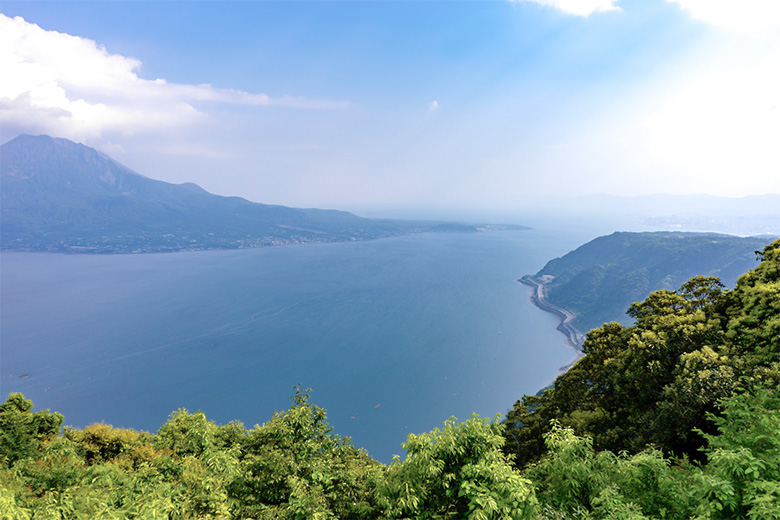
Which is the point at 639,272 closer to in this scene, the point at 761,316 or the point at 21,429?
the point at 761,316

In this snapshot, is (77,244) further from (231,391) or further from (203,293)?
(231,391)

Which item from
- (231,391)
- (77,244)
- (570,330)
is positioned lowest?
(231,391)

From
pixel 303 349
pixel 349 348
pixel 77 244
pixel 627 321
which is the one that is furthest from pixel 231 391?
pixel 77 244

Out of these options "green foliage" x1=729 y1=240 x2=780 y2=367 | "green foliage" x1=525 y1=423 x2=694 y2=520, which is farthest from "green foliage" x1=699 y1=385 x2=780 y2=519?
"green foliage" x1=729 y1=240 x2=780 y2=367

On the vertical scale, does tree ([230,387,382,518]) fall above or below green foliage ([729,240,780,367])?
below

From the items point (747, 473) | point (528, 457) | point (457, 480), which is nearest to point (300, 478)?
point (457, 480)

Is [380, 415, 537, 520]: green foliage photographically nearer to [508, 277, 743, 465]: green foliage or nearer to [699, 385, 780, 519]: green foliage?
[699, 385, 780, 519]: green foliage
